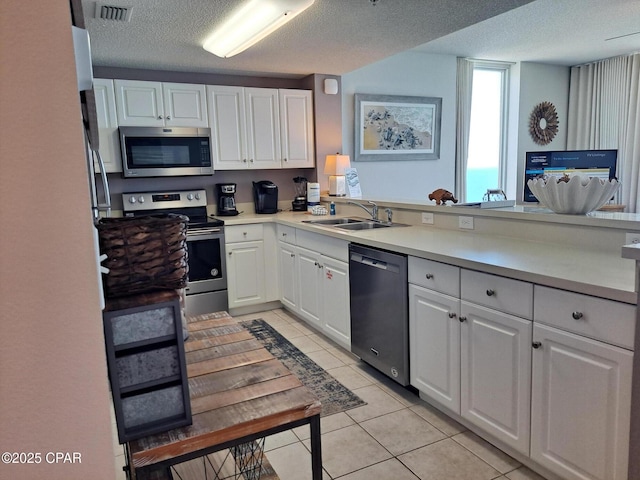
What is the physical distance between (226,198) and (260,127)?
774 millimetres

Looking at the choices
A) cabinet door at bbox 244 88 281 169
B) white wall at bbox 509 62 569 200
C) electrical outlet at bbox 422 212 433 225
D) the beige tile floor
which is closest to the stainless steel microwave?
cabinet door at bbox 244 88 281 169

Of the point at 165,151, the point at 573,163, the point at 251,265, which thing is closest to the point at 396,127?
the point at 573,163

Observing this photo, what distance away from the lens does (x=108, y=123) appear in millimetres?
3867

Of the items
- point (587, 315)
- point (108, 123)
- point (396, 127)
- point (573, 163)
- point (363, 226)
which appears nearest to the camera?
point (587, 315)

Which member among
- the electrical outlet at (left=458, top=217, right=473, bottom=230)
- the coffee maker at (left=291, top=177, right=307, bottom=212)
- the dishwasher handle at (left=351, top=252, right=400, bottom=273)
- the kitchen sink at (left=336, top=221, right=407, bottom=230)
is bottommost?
the dishwasher handle at (left=351, top=252, right=400, bottom=273)

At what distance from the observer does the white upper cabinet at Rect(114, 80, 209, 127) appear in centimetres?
392

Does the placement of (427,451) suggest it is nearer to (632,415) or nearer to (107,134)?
(632,415)

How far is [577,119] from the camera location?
6.59 meters

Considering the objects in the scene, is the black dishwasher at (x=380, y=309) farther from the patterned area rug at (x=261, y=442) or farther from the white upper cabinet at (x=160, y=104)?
the white upper cabinet at (x=160, y=104)

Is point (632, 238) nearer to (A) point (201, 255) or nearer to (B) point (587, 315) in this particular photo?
(B) point (587, 315)

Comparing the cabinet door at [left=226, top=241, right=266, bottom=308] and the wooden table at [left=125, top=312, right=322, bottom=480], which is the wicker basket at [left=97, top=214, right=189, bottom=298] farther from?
the cabinet door at [left=226, top=241, right=266, bottom=308]

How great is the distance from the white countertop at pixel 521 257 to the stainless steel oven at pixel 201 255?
4.16 ft

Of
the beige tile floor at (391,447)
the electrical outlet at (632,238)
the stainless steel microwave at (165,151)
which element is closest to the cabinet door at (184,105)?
the stainless steel microwave at (165,151)

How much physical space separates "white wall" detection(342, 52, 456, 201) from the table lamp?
758mm
